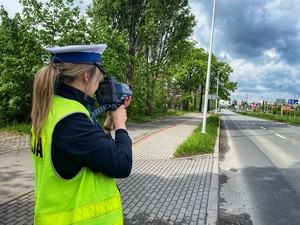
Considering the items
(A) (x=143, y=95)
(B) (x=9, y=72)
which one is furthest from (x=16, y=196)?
(A) (x=143, y=95)

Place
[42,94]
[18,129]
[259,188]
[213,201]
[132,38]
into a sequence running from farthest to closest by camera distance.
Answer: [132,38], [18,129], [259,188], [213,201], [42,94]

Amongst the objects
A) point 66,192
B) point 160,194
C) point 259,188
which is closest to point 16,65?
point 160,194

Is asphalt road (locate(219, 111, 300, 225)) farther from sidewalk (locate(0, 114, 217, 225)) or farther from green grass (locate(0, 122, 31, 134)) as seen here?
green grass (locate(0, 122, 31, 134))

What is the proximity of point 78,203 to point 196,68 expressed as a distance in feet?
234

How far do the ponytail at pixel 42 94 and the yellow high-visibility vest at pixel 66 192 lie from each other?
3 centimetres

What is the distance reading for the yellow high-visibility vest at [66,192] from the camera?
1.92m

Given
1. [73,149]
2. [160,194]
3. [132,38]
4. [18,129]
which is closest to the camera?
[73,149]

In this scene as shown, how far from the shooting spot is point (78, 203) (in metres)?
1.91

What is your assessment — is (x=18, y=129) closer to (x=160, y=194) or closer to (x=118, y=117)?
(x=160, y=194)

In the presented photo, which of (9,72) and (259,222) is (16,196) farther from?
(9,72)

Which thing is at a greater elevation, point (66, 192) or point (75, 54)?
point (75, 54)

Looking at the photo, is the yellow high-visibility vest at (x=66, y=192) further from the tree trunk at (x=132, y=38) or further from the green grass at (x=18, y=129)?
the tree trunk at (x=132, y=38)

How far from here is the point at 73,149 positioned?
188 cm

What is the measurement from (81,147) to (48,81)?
0.36 m
